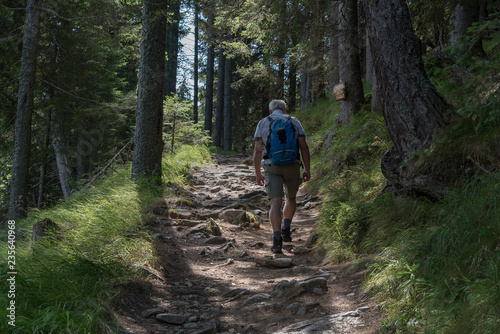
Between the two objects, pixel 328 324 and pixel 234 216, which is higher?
pixel 234 216

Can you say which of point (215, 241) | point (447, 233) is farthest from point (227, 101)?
point (447, 233)

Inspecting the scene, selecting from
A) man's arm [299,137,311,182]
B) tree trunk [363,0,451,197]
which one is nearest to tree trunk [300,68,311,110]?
man's arm [299,137,311,182]

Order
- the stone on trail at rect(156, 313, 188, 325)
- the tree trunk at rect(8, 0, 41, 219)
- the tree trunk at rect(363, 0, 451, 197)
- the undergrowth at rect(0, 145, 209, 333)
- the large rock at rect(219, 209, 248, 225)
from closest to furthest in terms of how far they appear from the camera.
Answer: the undergrowth at rect(0, 145, 209, 333), the stone on trail at rect(156, 313, 188, 325), the tree trunk at rect(363, 0, 451, 197), the large rock at rect(219, 209, 248, 225), the tree trunk at rect(8, 0, 41, 219)

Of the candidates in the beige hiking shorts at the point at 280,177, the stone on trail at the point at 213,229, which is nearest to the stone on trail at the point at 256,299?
the beige hiking shorts at the point at 280,177

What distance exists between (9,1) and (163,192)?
783 centimetres

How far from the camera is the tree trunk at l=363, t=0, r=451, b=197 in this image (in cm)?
473

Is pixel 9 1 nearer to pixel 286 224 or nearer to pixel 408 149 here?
pixel 286 224

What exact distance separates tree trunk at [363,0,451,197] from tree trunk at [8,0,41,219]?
8488 millimetres

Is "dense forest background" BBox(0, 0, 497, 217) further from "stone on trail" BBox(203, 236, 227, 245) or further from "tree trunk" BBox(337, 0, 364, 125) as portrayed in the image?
"stone on trail" BBox(203, 236, 227, 245)

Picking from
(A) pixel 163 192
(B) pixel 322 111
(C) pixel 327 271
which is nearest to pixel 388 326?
(C) pixel 327 271

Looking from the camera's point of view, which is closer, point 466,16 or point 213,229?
point 213,229

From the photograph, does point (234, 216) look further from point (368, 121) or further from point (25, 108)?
point (25, 108)

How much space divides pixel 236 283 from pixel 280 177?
6.05ft

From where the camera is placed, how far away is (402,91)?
4.88m
